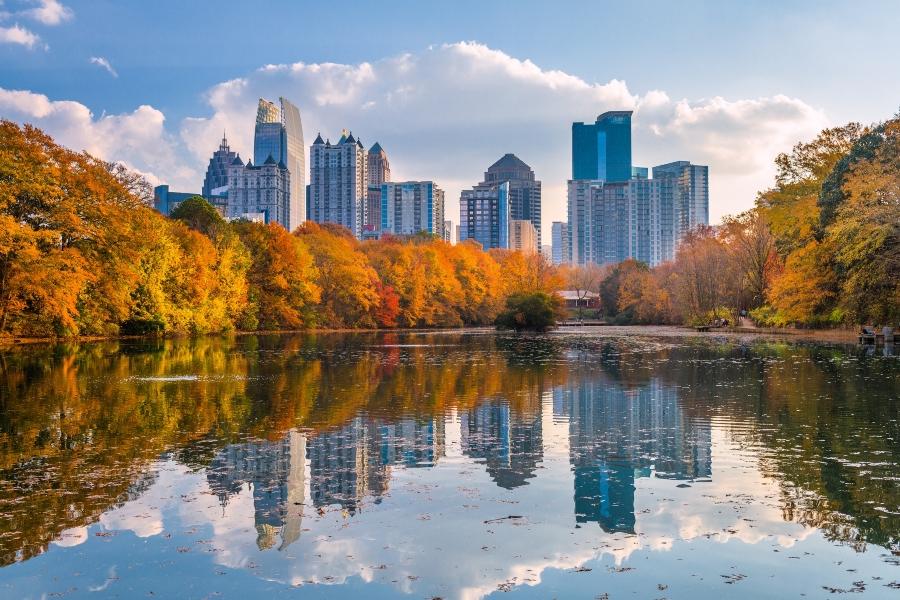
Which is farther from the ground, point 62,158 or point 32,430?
point 62,158

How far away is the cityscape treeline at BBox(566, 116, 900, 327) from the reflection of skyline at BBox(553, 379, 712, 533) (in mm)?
27789

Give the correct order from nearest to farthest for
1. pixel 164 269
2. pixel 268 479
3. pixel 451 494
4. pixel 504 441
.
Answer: pixel 451 494, pixel 268 479, pixel 504 441, pixel 164 269

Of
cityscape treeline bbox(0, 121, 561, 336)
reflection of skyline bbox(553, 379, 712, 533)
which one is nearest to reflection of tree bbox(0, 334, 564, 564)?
reflection of skyline bbox(553, 379, 712, 533)

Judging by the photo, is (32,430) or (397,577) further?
(32,430)

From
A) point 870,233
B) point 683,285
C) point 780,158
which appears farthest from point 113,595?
point 683,285

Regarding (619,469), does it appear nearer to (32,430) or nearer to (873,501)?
(873,501)

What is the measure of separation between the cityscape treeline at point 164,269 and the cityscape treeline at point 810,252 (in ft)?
88.9

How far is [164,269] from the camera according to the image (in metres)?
56.5

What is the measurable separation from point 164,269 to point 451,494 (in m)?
50.8

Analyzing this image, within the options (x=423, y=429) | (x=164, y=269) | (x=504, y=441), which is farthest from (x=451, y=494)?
(x=164, y=269)

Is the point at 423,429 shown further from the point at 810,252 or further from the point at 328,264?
the point at 328,264

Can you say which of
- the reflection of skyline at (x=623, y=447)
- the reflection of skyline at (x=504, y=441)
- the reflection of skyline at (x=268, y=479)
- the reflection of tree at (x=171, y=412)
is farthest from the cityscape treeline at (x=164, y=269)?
the reflection of skyline at (x=623, y=447)

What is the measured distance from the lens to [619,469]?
11219mm

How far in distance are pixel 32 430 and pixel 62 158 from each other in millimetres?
36855
